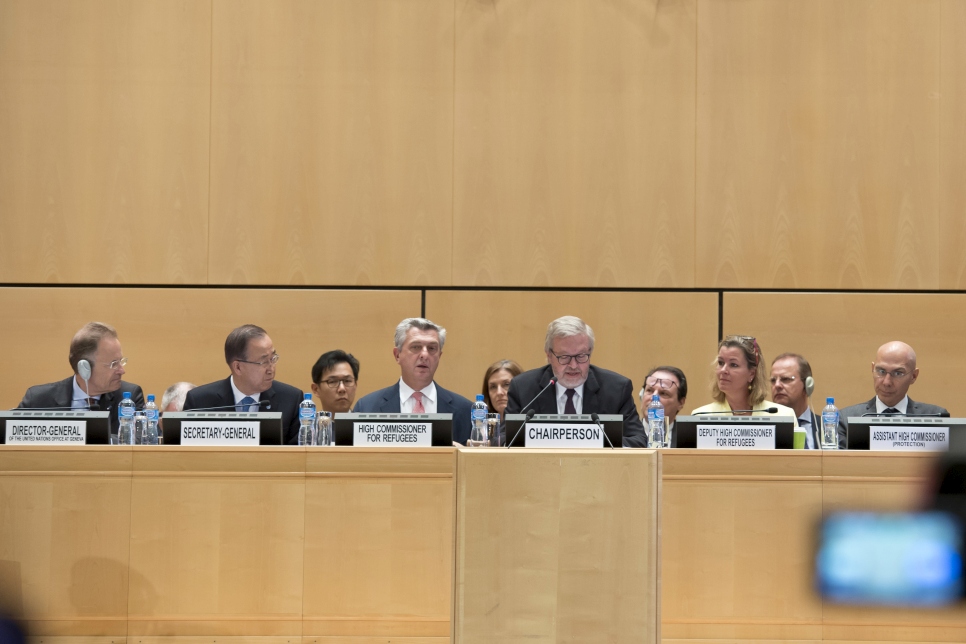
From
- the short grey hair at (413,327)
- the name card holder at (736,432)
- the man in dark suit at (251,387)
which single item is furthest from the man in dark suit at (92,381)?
the name card holder at (736,432)

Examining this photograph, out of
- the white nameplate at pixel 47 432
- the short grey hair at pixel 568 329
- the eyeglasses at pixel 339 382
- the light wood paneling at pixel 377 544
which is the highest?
the short grey hair at pixel 568 329

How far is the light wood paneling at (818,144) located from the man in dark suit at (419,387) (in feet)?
6.61

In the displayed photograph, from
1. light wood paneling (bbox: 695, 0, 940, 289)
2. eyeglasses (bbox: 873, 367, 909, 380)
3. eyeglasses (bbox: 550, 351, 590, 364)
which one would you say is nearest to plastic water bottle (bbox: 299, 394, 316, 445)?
eyeglasses (bbox: 550, 351, 590, 364)

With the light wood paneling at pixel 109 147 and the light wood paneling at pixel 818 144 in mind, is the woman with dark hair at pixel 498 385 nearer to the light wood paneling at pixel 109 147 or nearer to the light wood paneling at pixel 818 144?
the light wood paneling at pixel 818 144

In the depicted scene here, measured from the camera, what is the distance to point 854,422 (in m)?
3.70

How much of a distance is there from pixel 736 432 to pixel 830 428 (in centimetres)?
64

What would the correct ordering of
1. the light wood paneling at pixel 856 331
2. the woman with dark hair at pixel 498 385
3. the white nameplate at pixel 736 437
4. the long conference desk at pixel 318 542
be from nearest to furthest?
the long conference desk at pixel 318 542
the white nameplate at pixel 736 437
the woman with dark hair at pixel 498 385
the light wood paneling at pixel 856 331

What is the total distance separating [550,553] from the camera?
6.35ft

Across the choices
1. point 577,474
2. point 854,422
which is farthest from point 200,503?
point 854,422

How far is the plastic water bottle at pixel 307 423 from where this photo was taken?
12.5 ft

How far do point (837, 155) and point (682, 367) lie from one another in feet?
4.87

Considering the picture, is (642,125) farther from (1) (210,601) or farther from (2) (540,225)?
(1) (210,601)

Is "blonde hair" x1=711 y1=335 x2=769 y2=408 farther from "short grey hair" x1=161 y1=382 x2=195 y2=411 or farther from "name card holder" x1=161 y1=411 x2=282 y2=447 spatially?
"short grey hair" x1=161 y1=382 x2=195 y2=411

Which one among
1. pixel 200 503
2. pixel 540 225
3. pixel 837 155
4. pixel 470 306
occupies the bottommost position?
pixel 200 503
